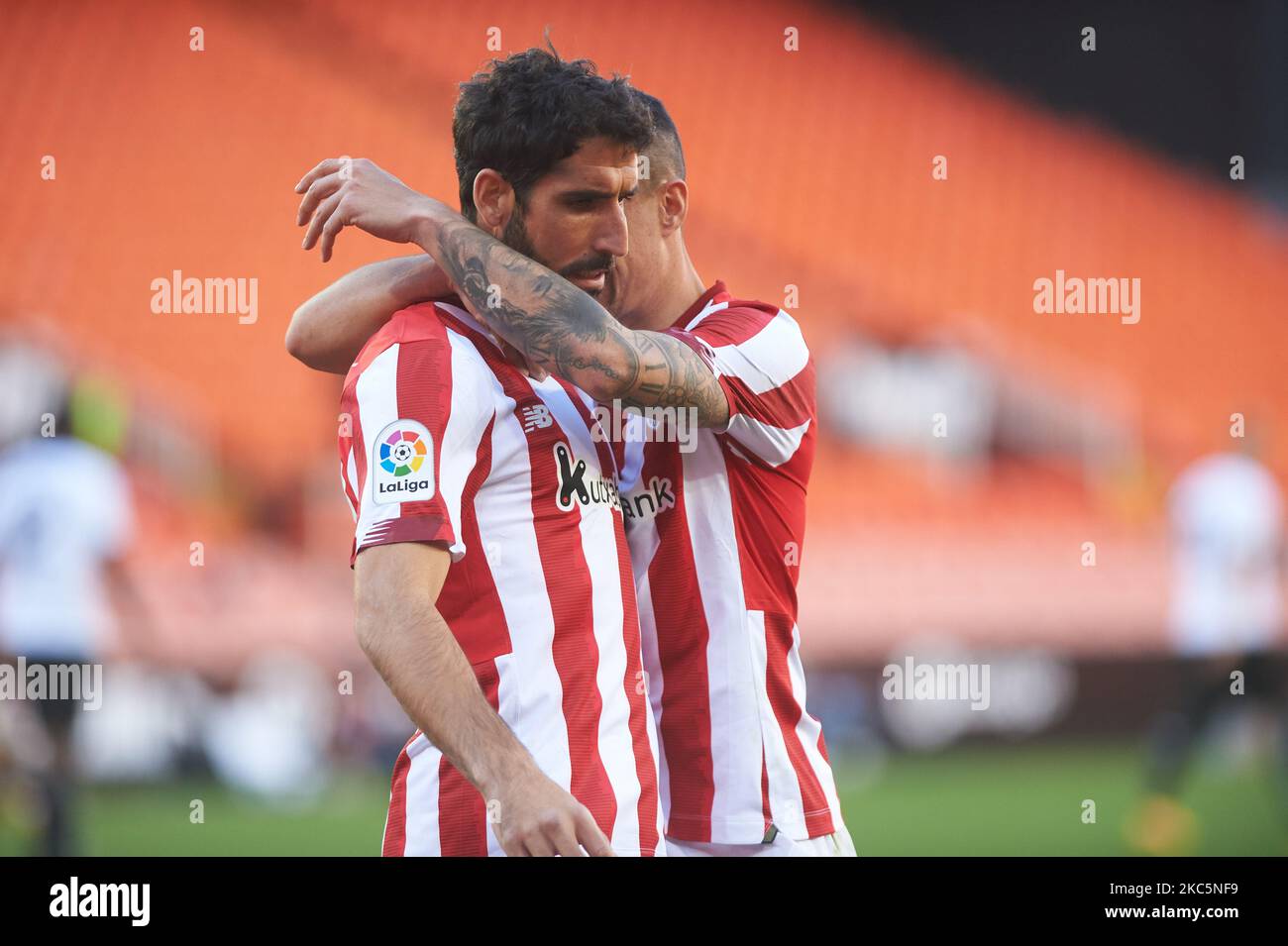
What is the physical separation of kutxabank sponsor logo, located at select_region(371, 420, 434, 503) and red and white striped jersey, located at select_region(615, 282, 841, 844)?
0.60m

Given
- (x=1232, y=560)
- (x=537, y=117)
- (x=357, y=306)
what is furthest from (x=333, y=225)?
(x=1232, y=560)

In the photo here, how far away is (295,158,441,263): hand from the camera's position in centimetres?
235

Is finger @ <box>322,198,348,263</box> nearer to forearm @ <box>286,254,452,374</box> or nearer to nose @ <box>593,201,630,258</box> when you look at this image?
forearm @ <box>286,254,452,374</box>

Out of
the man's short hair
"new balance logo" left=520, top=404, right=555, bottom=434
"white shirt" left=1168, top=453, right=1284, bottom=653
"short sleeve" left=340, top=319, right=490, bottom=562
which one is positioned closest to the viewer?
"short sleeve" left=340, top=319, right=490, bottom=562

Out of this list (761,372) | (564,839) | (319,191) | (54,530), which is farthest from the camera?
(54,530)

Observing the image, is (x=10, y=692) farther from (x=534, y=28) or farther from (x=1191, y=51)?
(x=1191, y=51)

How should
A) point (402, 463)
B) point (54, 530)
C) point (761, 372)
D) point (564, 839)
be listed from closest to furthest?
point (564, 839) → point (402, 463) → point (761, 372) → point (54, 530)

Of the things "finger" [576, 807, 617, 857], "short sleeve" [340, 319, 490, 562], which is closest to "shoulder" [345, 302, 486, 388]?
"short sleeve" [340, 319, 490, 562]

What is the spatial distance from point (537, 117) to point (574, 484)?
628 mm

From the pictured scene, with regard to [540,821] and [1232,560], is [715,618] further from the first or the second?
[1232,560]

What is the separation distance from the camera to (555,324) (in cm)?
221

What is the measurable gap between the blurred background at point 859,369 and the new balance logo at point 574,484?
5494 millimetres

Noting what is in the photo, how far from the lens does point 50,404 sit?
7.93 m
